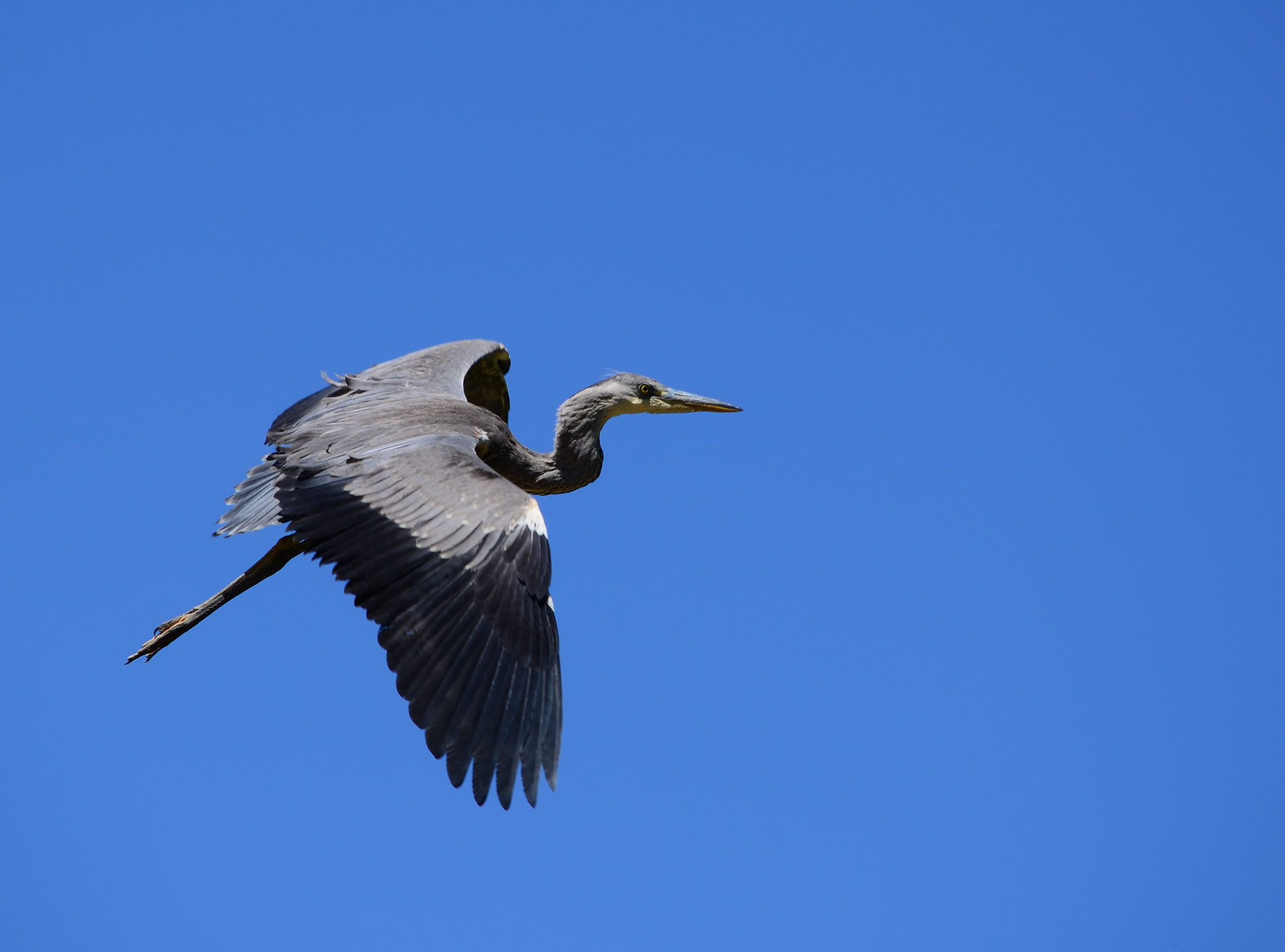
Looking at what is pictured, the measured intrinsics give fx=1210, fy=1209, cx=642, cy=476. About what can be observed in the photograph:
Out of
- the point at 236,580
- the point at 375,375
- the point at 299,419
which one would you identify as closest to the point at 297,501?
the point at 236,580

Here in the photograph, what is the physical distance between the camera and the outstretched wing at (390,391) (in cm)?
795

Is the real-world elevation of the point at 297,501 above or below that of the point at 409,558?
above

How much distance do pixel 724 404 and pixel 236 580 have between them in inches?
153

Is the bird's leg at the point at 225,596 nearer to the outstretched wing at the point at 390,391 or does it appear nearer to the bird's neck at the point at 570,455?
the outstretched wing at the point at 390,391

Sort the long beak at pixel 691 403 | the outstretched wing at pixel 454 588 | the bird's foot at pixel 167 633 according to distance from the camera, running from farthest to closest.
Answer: the long beak at pixel 691 403
the bird's foot at pixel 167 633
the outstretched wing at pixel 454 588

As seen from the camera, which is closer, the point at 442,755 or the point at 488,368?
the point at 442,755

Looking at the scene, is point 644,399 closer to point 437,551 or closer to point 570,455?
point 570,455

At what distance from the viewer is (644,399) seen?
30.6ft

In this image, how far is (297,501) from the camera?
670cm

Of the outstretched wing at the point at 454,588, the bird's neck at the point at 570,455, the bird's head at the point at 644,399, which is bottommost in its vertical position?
the outstretched wing at the point at 454,588

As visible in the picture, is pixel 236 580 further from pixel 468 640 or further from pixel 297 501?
pixel 468 640

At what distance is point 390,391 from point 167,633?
2.27 m

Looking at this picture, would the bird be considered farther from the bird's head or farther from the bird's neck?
the bird's head

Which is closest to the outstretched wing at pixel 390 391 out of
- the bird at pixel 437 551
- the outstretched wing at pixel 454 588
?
the bird at pixel 437 551
